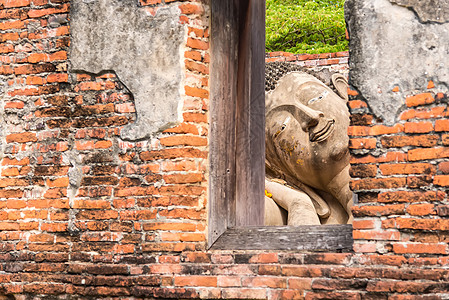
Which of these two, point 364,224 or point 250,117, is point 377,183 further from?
point 250,117

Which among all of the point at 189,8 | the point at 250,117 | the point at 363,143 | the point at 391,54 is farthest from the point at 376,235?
the point at 189,8

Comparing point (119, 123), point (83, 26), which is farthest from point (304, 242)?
point (83, 26)

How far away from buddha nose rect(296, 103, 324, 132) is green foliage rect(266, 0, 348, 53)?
6.18m

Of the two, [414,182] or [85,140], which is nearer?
[414,182]

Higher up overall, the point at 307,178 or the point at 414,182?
the point at 307,178

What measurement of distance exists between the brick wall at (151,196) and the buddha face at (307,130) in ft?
9.29

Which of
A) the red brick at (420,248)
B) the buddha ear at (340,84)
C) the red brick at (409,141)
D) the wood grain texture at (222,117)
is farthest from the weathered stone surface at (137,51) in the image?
the buddha ear at (340,84)

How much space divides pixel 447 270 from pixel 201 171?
1.63 metres

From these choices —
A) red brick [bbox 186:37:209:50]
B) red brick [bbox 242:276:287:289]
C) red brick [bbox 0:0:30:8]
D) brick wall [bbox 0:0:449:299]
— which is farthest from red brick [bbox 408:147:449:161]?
red brick [bbox 0:0:30:8]

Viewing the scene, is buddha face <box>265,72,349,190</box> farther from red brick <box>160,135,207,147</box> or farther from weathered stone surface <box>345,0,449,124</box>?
weathered stone surface <box>345,0,449,124</box>

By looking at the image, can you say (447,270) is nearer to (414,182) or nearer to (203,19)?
(414,182)

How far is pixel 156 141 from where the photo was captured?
4699 mm

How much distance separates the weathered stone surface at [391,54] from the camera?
13.3 ft

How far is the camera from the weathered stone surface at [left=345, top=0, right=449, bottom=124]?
4.05 meters
